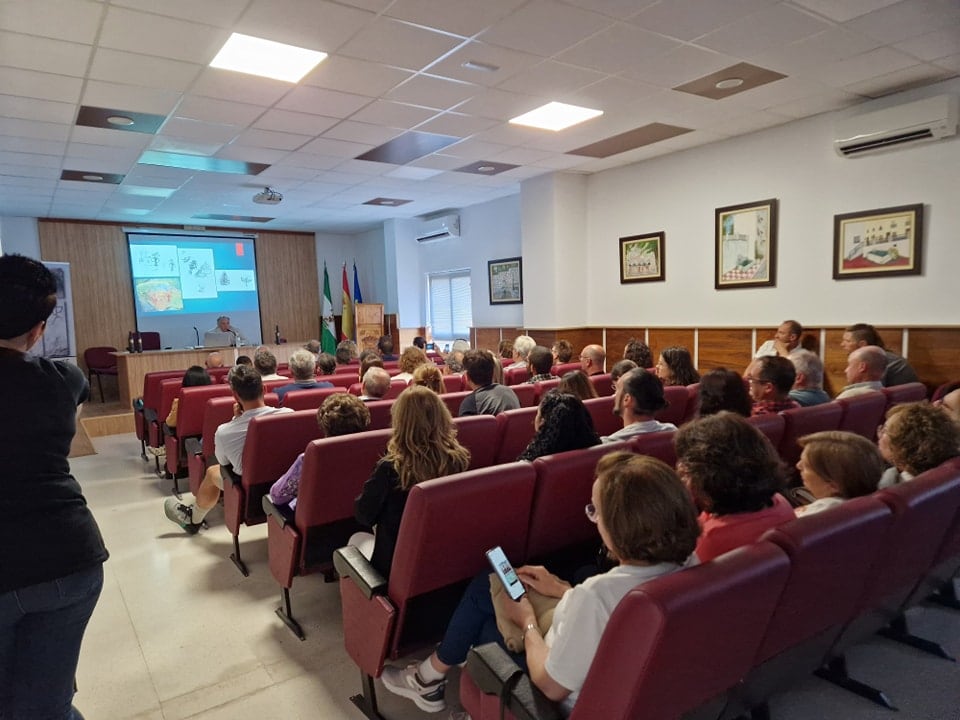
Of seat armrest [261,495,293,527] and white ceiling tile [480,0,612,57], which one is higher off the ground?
white ceiling tile [480,0,612,57]

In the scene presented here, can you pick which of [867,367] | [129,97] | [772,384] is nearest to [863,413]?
[772,384]

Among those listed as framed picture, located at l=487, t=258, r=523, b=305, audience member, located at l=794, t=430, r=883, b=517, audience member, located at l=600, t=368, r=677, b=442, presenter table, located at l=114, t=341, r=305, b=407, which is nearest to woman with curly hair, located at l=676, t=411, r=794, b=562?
audience member, located at l=794, t=430, r=883, b=517

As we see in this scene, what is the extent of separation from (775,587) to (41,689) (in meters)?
1.67

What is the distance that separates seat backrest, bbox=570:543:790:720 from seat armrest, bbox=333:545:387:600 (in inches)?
32.6

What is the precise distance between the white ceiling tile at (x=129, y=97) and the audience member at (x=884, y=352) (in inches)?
226

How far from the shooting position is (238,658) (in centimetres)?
231

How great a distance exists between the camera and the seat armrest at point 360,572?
182cm

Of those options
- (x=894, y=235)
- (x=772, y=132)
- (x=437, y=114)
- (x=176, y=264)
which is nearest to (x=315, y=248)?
(x=176, y=264)

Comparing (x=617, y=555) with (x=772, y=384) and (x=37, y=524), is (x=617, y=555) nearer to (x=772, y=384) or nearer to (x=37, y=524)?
(x=37, y=524)

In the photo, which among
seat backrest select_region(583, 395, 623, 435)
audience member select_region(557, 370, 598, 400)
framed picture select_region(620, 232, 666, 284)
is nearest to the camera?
audience member select_region(557, 370, 598, 400)

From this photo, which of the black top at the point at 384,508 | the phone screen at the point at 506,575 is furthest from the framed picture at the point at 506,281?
the phone screen at the point at 506,575

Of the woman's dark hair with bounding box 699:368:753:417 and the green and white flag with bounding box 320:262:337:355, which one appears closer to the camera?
the woman's dark hair with bounding box 699:368:753:417

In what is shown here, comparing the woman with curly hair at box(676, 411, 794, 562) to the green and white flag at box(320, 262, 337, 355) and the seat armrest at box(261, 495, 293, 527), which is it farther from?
the green and white flag at box(320, 262, 337, 355)

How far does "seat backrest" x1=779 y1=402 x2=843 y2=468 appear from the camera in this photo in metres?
2.71
